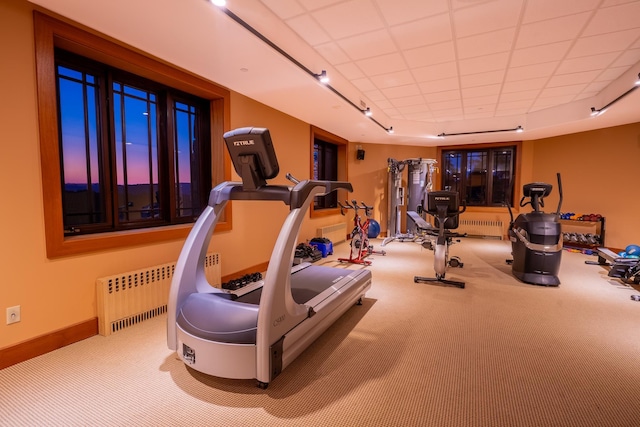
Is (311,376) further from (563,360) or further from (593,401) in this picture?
(563,360)

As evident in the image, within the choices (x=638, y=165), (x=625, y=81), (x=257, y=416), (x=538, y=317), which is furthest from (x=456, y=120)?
(x=257, y=416)

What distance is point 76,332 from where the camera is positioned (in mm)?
2541

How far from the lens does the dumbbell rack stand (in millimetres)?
6414

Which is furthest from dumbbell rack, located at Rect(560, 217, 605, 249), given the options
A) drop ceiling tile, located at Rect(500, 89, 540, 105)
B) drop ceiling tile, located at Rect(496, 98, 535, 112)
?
drop ceiling tile, located at Rect(500, 89, 540, 105)

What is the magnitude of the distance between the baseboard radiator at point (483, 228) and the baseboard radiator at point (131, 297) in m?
7.62

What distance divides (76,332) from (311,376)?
2027 millimetres

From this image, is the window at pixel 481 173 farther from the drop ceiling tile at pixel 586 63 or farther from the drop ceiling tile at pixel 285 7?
the drop ceiling tile at pixel 285 7

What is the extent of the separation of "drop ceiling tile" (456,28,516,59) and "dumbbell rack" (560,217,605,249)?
205 inches

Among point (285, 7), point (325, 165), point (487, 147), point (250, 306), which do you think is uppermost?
point (285, 7)

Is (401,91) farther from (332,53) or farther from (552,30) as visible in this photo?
(552,30)

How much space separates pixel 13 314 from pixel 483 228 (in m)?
8.91

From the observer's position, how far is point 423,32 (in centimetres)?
309

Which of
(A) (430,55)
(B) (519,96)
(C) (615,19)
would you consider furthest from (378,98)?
(C) (615,19)

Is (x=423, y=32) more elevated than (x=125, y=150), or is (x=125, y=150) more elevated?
(x=423, y=32)
